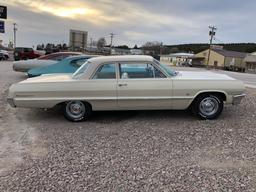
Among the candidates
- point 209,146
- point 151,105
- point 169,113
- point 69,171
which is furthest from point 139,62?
point 69,171

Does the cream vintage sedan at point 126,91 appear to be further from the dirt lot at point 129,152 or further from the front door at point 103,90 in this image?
the dirt lot at point 129,152

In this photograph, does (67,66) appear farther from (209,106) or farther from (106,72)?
(209,106)

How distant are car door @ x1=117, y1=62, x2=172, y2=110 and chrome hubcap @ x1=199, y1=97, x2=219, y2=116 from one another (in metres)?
0.69

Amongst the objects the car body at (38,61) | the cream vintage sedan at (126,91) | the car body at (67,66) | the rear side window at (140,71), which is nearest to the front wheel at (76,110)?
the cream vintage sedan at (126,91)

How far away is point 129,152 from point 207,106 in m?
2.49

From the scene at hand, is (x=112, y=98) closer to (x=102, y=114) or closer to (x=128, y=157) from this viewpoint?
(x=102, y=114)

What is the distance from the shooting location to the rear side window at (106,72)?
6.59 m

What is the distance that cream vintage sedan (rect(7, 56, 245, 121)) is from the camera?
6.48 m

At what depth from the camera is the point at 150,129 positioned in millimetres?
5996

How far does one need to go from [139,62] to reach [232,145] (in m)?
2.57

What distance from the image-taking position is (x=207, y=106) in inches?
260

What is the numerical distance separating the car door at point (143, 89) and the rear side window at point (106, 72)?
0.48 feet

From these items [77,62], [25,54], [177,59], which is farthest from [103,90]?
[177,59]

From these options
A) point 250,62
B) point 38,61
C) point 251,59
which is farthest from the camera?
point 250,62
